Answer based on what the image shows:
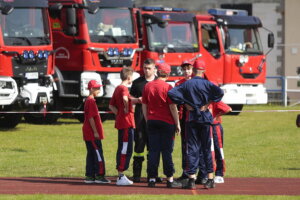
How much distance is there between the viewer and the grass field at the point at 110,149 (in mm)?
15602

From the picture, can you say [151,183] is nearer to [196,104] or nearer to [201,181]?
[201,181]

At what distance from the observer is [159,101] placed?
514 inches

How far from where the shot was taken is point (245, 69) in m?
29.5

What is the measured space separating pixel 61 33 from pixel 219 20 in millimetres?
5902

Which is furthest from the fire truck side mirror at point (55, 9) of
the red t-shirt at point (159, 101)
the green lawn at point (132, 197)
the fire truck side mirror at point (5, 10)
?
the green lawn at point (132, 197)

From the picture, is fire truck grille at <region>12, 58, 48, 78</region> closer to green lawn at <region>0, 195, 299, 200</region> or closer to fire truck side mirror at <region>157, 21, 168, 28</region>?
fire truck side mirror at <region>157, 21, 168, 28</region>

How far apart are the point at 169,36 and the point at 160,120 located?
14435 millimetres

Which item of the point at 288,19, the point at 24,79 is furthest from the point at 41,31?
the point at 288,19

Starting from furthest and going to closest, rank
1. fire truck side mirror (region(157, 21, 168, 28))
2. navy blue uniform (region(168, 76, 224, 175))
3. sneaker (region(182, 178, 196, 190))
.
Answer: fire truck side mirror (region(157, 21, 168, 28))
sneaker (region(182, 178, 196, 190))
navy blue uniform (region(168, 76, 224, 175))

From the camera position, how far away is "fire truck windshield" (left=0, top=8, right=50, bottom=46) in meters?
22.6

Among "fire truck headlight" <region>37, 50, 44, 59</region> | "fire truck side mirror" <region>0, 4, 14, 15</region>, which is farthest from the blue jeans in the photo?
"fire truck headlight" <region>37, 50, 44, 59</region>

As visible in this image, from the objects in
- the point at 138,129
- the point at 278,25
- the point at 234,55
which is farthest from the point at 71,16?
the point at 278,25

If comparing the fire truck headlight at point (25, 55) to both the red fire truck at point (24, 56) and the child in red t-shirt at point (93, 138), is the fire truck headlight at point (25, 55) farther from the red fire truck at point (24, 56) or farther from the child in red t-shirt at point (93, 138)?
the child in red t-shirt at point (93, 138)

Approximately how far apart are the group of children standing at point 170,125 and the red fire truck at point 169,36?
12.7m
